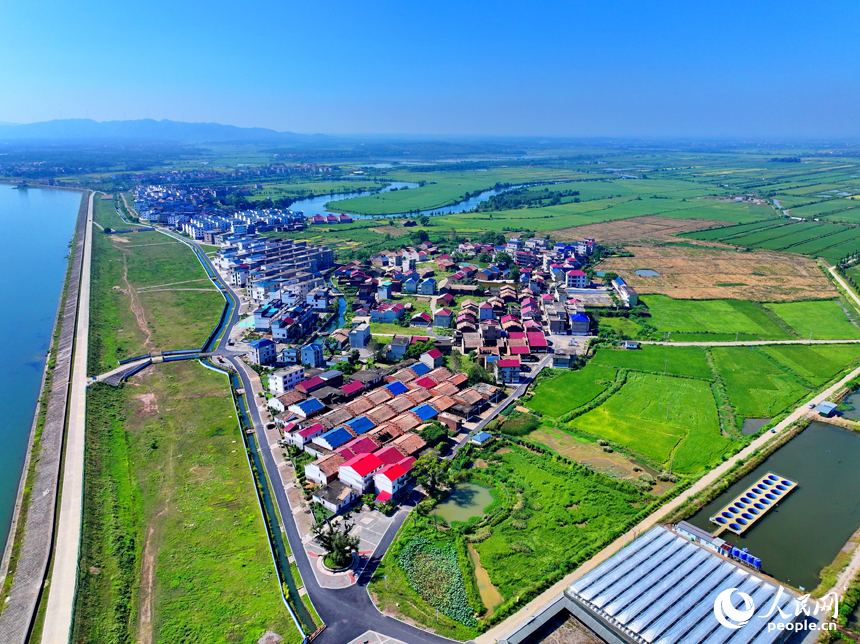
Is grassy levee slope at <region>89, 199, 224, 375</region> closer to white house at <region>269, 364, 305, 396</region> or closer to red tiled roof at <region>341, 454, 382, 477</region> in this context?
white house at <region>269, 364, 305, 396</region>

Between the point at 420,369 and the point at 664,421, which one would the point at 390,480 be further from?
the point at 664,421

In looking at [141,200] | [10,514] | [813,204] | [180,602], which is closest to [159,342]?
[10,514]

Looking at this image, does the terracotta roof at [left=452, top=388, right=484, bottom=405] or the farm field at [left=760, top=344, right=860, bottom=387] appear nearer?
the terracotta roof at [left=452, top=388, right=484, bottom=405]

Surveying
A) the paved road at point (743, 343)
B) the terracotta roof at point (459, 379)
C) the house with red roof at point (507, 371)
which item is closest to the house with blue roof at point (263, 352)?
the terracotta roof at point (459, 379)

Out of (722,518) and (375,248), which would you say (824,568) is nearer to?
(722,518)

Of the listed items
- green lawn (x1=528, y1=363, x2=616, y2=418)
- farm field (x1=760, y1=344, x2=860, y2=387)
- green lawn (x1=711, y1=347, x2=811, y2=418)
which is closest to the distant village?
green lawn (x1=528, y1=363, x2=616, y2=418)

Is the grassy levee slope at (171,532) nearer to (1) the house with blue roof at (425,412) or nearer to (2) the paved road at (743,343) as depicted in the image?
(1) the house with blue roof at (425,412)

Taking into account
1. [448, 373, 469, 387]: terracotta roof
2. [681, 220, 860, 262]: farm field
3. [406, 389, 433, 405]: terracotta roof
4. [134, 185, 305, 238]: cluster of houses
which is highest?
[134, 185, 305, 238]: cluster of houses
